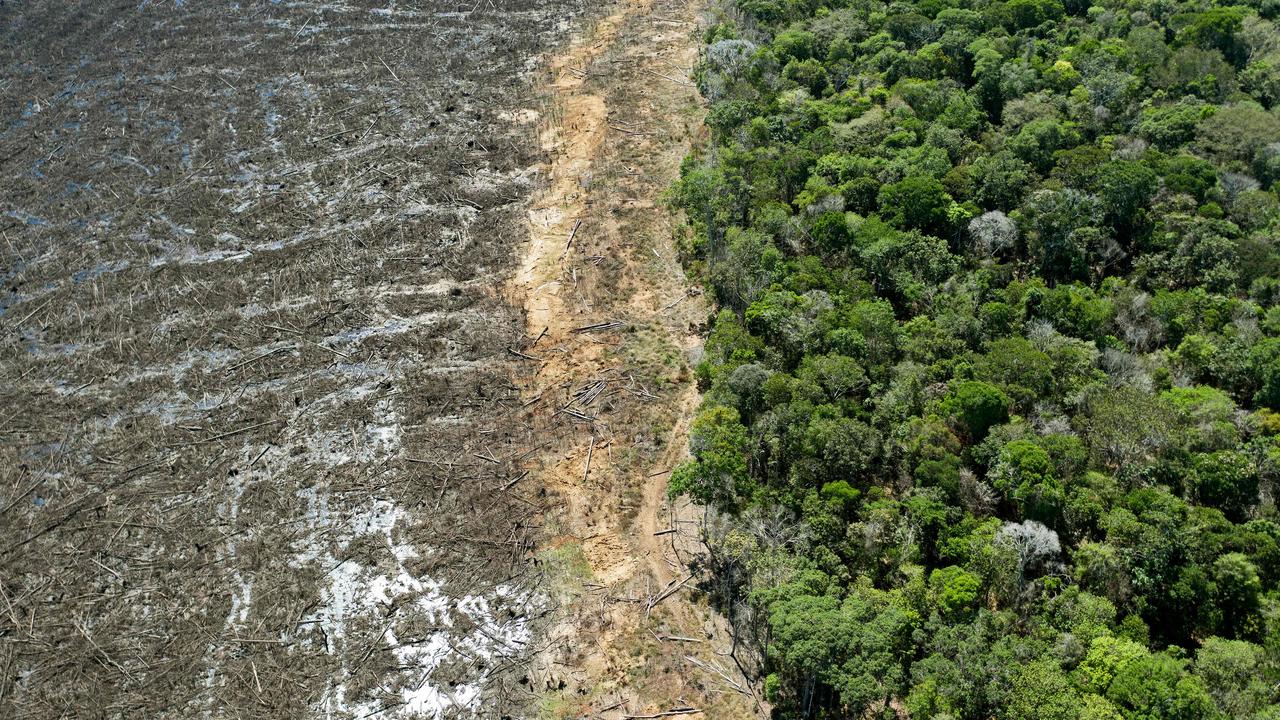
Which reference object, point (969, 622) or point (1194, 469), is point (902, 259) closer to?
point (1194, 469)

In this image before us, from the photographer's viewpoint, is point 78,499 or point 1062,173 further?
point 1062,173

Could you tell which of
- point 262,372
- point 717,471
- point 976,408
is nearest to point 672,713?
point 717,471

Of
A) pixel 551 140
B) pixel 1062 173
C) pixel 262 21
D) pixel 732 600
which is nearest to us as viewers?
pixel 732 600

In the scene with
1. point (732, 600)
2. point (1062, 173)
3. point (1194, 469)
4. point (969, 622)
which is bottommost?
point (732, 600)

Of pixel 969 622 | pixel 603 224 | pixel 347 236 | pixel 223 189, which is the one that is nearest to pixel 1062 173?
pixel 603 224

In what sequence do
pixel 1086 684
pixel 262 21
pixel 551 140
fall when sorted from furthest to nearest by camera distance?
1. pixel 262 21
2. pixel 551 140
3. pixel 1086 684

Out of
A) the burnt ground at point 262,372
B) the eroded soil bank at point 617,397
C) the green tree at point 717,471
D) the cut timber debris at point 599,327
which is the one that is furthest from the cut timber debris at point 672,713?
the cut timber debris at point 599,327
